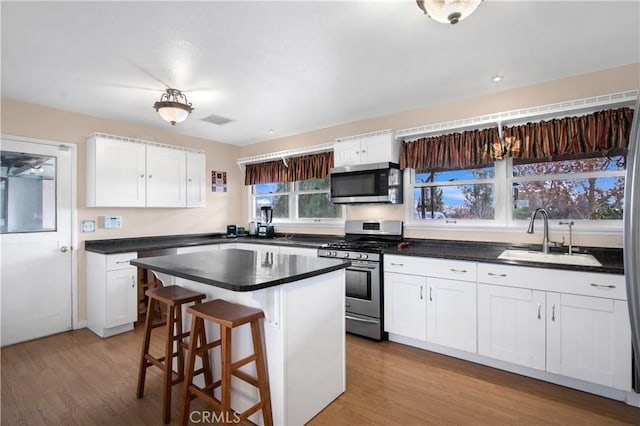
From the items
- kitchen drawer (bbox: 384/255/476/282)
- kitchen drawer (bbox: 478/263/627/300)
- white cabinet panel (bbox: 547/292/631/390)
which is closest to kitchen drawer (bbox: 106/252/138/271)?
kitchen drawer (bbox: 384/255/476/282)

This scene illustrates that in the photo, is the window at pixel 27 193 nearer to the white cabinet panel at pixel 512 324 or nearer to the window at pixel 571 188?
the white cabinet panel at pixel 512 324

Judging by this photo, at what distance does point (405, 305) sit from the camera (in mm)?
2996

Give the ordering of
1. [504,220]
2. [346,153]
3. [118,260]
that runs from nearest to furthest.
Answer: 1. [504,220]
2. [118,260]
3. [346,153]

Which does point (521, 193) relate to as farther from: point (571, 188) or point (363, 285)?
point (363, 285)

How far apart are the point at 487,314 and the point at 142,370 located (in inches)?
104

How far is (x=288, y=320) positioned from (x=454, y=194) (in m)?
2.45

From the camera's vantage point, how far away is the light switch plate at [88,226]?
3.64 metres

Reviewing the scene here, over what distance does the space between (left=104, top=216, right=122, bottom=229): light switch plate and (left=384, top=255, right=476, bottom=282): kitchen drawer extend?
3259 mm

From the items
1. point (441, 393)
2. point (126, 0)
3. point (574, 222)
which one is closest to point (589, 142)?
point (574, 222)

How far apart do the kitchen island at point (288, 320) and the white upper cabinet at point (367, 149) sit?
5.77 ft

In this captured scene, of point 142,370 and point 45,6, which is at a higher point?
point 45,6

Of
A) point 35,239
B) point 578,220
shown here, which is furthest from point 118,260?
point 578,220

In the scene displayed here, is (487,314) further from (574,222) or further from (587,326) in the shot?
(574,222)

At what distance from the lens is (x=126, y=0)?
1.76 meters
